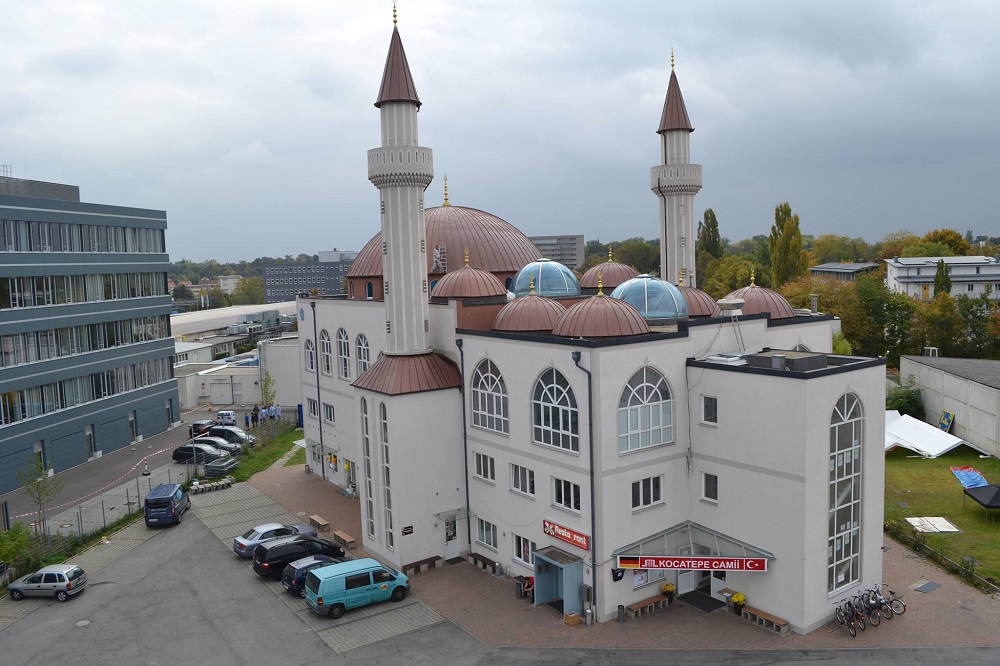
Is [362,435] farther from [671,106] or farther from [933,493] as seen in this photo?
[933,493]

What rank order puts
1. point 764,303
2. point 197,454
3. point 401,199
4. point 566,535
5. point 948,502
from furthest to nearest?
point 197,454 → point 948,502 → point 764,303 → point 401,199 → point 566,535

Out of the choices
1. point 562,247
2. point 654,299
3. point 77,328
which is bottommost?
point 77,328

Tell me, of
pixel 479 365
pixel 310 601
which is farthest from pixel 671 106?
pixel 310 601

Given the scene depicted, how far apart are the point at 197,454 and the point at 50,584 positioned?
54.6 ft

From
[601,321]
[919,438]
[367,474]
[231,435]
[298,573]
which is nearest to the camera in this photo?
[601,321]

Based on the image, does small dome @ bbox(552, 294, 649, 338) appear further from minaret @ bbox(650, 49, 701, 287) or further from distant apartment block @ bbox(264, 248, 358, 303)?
distant apartment block @ bbox(264, 248, 358, 303)

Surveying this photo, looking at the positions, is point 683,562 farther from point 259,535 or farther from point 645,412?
point 259,535

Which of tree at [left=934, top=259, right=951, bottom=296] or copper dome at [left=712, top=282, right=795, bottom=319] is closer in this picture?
copper dome at [left=712, top=282, right=795, bottom=319]

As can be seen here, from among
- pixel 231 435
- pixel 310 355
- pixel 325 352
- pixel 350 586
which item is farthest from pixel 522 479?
pixel 231 435

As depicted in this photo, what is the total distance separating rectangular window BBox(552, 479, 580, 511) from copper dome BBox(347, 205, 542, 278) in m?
14.1

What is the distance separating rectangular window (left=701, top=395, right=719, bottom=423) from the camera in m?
21.3

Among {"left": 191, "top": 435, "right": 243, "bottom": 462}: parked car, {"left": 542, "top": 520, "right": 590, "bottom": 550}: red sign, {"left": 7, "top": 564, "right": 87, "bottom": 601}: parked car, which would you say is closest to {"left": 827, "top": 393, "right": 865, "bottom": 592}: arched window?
{"left": 542, "top": 520, "right": 590, "bottom": 550}: red sign

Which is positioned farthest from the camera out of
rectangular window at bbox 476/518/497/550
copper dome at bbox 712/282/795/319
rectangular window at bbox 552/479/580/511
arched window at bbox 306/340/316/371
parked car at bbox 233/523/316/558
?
arched window at bbox 306/340/316/371

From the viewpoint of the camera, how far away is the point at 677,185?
32250 millimetres
